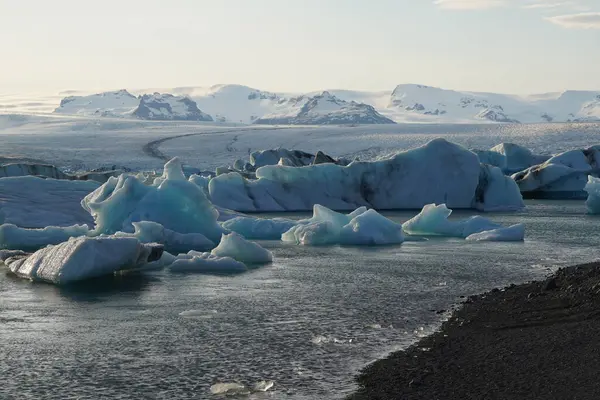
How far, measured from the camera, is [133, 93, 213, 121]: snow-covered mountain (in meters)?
162

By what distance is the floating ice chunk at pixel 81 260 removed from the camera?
1115 centimetres

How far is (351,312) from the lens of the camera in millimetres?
9016

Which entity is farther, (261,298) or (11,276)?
(11,276)

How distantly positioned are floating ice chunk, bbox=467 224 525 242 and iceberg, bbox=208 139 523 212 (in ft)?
27.7

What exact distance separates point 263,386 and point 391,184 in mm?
19687

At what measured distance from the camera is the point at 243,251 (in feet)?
43.4

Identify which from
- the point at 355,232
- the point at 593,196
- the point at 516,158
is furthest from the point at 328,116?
the point at 355,232

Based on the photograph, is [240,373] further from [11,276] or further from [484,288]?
[11,276]

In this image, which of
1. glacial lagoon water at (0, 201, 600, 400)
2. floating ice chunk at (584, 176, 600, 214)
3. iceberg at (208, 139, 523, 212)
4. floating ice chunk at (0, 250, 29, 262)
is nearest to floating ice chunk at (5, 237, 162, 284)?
glacial lagoon water at (0, 201, 600, 400)

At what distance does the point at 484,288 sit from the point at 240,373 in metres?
4.80

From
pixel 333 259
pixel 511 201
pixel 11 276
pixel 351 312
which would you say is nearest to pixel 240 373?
pixel 351 312

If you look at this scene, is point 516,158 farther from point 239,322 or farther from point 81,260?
point 239,322

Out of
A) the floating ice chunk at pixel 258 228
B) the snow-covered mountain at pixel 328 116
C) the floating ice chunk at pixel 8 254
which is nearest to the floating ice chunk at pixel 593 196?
the floating ice chunk at pixel 258 228

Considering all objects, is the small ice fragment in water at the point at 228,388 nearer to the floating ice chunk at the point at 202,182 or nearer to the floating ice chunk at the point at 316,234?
the floating ice chunk at the point at 316,234
